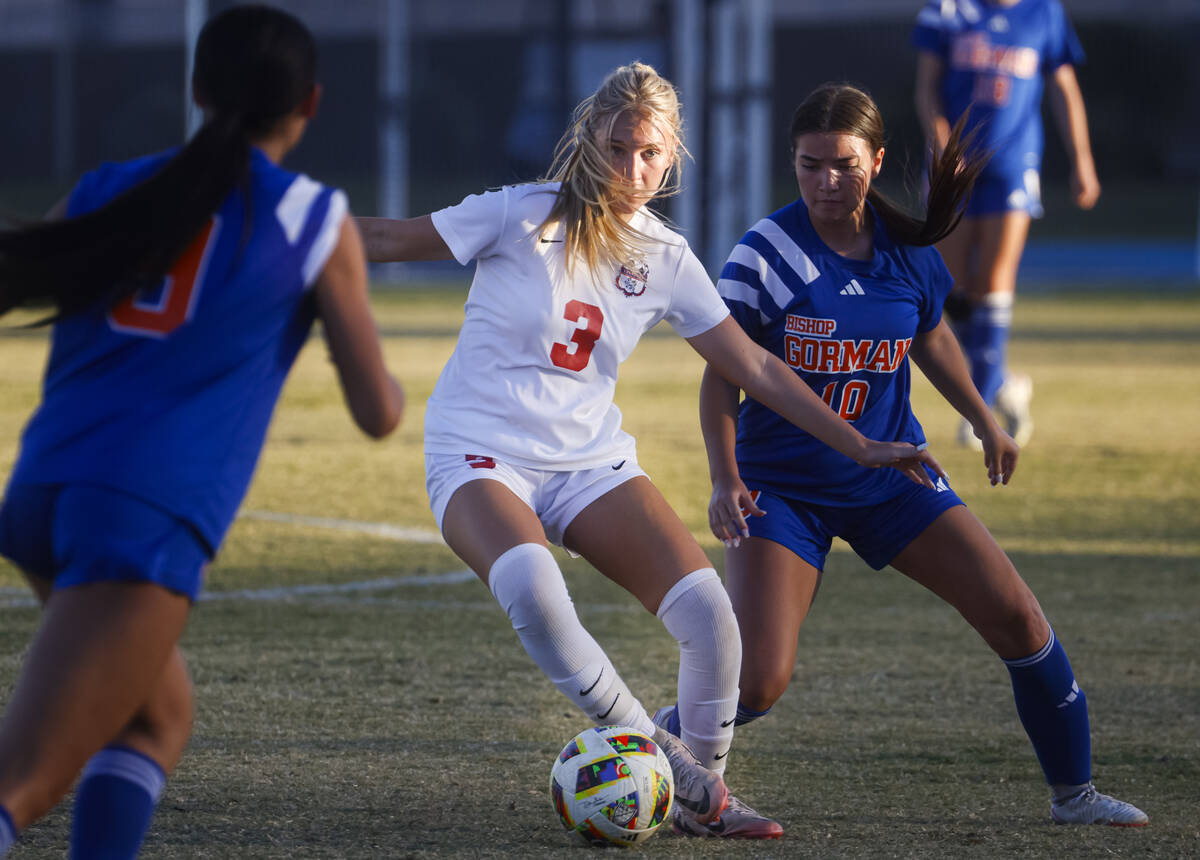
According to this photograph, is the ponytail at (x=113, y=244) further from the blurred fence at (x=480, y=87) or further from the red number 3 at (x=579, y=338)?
the blurred fence at (x=480, y=87)

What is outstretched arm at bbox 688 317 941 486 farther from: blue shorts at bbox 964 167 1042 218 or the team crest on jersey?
blue shorts at bbox 964 167 1042 218

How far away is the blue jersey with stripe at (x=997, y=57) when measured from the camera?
379 inches

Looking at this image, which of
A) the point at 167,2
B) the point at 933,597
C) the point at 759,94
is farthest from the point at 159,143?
the point at 933,597

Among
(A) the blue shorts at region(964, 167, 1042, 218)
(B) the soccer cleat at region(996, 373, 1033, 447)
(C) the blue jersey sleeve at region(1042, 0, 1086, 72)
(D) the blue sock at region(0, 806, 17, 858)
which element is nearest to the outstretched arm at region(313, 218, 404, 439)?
(D) the blue sock at region(0, 806, 17, 858)

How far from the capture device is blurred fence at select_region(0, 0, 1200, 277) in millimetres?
39906

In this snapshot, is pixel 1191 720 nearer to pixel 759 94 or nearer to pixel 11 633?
pixel 11 633

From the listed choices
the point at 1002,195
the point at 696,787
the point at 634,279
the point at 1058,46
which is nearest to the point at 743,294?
the point at 634,279

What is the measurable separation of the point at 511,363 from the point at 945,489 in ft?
3.46

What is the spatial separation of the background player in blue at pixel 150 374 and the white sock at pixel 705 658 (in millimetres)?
1233

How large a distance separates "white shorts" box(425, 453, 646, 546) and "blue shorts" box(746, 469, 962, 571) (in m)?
0.41

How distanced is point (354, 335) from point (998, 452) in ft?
6.41

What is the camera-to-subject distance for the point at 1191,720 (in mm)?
4785

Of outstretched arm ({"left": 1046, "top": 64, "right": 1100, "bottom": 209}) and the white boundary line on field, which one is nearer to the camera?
the white boundary line on field

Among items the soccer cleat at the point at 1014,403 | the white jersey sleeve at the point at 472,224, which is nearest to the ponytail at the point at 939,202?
the white jersey sleeve at the point at 472,224
